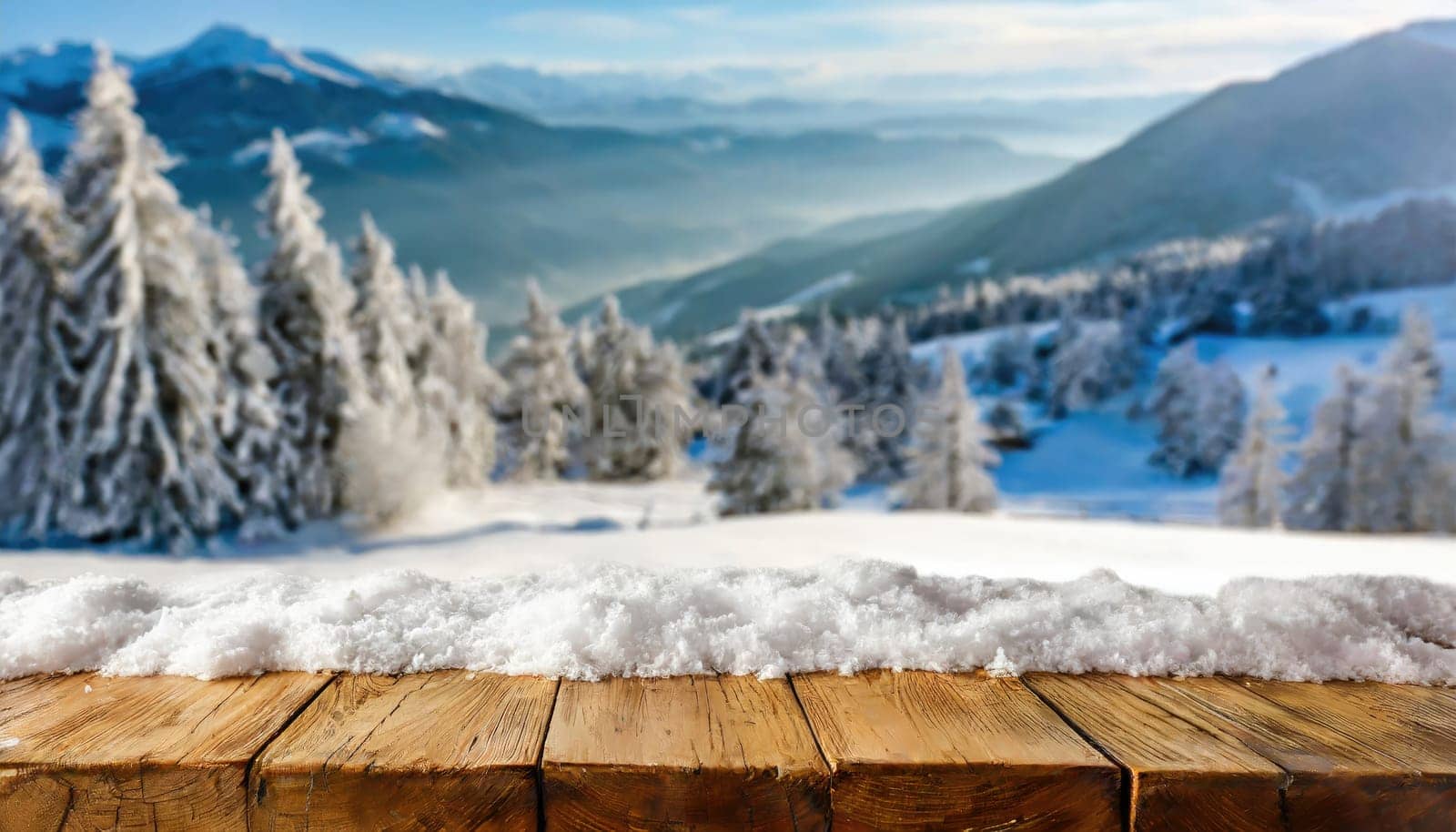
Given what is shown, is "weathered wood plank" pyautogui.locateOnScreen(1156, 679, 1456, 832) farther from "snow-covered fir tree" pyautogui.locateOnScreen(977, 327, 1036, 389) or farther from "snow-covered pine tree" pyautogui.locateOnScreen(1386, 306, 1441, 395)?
"snow-covered fir tree" pyautogui.locateOnScreen(977, 327, 1036, 389)

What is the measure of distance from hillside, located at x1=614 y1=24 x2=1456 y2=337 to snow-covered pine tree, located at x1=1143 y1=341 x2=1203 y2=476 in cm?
1871

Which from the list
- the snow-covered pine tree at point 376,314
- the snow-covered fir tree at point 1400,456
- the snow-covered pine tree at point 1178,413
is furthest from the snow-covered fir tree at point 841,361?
the snow-covered pine tree at point 376,314

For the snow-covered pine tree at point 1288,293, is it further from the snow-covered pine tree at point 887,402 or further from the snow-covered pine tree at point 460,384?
the snow-covered pine tree at point 460,384

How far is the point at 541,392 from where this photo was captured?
1046 inches

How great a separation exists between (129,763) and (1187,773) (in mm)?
1317

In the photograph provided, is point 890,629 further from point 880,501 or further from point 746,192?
point 746,192

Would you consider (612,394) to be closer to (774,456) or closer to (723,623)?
(774,456)

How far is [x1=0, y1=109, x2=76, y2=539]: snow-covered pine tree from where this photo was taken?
13359mm

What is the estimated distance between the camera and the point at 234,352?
15055mm

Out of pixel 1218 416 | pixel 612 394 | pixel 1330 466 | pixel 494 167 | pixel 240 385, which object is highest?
pixel 494 167

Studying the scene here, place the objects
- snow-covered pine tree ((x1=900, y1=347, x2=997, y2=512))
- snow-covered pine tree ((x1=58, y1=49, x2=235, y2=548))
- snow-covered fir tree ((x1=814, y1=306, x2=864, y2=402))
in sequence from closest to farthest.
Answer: snow-covered pine tree ((x1=58, y1=49, x2=235, y2=548)), snow-covered pine tree ((x1=900, y1=347, x2=997, y2=512)), snow-covered fir tree ((x1=814, y1=306, x2=864, y2=402))

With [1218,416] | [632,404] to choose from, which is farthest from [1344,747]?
[1218,416]

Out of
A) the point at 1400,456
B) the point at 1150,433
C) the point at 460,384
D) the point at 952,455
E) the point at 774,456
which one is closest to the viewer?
the point at 774,456

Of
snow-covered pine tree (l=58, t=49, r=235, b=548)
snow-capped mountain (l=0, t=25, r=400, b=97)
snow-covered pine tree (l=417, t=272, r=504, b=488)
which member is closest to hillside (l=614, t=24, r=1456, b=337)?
snow-covered pine tree (l=417, t=272, r=504, b=488)
